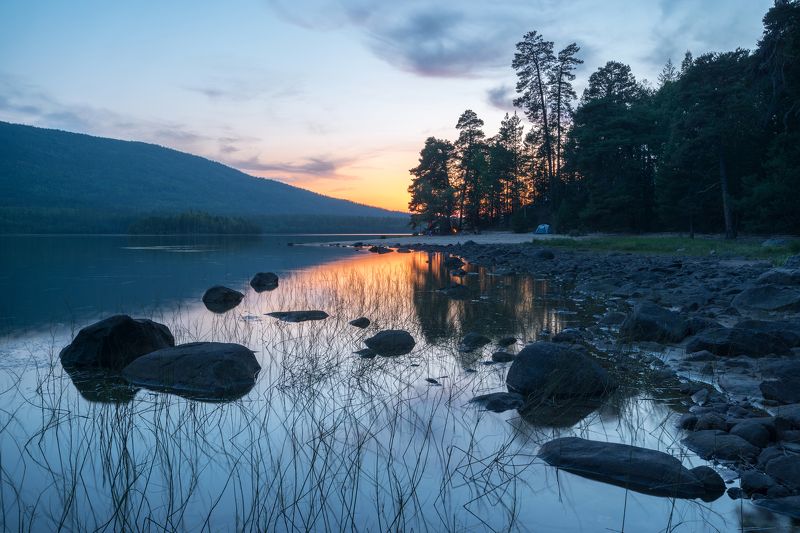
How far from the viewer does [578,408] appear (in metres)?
6.12

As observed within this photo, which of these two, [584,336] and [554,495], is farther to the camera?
[584,336]

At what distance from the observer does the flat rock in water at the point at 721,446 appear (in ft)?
14.8

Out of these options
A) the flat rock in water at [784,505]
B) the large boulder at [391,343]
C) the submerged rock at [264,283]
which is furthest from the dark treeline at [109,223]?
the flat rock in water at [784,505]

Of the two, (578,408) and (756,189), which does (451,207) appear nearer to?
(756,189)

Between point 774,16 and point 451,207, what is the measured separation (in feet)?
148

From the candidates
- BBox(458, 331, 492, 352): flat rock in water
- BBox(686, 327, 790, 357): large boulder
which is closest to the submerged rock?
BBox(458, 331, 492, 352): flat rock in water

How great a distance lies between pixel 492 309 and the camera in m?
13.3

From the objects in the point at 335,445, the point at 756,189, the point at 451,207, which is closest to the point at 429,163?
the point at 451,207

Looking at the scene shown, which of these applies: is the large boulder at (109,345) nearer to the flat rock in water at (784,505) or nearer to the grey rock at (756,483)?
the grey rock at (756,483)

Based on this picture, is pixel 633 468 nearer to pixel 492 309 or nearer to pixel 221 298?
pixel 492 309

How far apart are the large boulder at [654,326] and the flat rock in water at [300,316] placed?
654 centimetres

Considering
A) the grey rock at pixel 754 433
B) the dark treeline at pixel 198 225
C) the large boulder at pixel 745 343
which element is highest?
the dark treeline at pixel 198 225

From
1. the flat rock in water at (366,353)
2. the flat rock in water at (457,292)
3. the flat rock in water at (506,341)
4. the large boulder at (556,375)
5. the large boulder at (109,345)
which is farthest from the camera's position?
the flat rock in water at (457,292)

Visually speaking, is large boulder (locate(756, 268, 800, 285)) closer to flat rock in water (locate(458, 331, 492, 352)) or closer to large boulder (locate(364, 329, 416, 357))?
flat rock in water (locate(458, 331, 492, 352))
